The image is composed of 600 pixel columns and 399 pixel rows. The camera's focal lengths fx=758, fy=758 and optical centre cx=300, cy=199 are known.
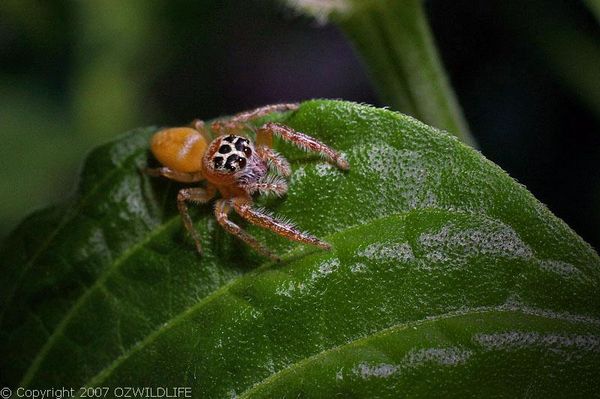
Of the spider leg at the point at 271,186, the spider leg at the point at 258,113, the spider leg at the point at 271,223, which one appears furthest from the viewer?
the spider leg at the point at 258,113

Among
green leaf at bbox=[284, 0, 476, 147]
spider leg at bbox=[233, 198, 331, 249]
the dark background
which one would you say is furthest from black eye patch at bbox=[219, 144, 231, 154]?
the dark background

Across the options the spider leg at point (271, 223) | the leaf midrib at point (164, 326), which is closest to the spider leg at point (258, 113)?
the spider leg at point (271, 223)

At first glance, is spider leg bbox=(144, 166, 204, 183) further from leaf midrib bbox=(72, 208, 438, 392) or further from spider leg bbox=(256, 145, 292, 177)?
leaf midrib bbox=(72, 208, 438, 392)

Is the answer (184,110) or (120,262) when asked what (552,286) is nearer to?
(120,262)

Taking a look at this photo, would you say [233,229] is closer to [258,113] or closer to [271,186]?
[271,186]

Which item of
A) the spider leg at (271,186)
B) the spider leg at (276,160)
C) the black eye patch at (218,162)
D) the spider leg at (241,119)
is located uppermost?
the spider leg at (241,119)

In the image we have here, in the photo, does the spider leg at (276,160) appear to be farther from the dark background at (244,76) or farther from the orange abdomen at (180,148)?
the dark background at (244,76)
